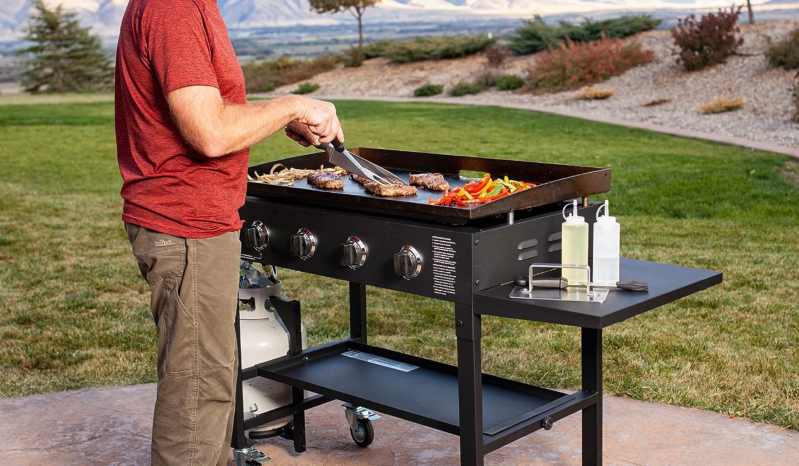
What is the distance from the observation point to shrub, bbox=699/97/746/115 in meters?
15.8

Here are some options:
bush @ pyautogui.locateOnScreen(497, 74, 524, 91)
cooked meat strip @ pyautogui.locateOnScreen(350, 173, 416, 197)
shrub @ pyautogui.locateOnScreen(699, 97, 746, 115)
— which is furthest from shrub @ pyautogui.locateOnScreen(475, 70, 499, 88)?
cooked meat strip @ pyautogui.locateOnScreen(350, 173, 416, 197)

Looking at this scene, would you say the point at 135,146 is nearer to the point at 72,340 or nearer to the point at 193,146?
the point at 193,146

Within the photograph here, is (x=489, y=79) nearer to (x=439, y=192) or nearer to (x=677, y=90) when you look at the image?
(x=677, y=90)

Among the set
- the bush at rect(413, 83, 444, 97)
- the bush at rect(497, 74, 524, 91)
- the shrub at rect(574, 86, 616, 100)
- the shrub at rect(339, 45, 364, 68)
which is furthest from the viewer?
the shrub at rect(339, 45, 364, 68)

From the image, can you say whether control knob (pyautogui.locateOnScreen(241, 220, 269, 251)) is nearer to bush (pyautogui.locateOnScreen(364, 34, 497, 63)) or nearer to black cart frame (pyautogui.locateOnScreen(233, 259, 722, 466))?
black cart frame (pyautogui.locateOnScreen(233, 259, 722, 466))

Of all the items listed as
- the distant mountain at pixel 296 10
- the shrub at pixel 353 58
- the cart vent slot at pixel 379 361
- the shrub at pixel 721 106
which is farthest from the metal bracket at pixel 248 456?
the distant mountain at pixel 296 10

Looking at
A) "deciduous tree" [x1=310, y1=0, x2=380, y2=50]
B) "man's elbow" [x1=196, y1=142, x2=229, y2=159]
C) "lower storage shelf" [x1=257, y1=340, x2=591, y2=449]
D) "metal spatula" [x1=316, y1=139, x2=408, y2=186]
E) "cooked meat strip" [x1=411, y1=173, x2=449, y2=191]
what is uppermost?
"deciduous tree" [x1=310, y1=0, x2=380, y2=50]

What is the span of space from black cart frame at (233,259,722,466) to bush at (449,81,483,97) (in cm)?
1923

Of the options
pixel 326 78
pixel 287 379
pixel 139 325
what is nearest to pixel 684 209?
pixel 139 325

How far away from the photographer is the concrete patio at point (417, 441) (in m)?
3.56

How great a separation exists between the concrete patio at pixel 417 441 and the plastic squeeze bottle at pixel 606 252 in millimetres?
1028

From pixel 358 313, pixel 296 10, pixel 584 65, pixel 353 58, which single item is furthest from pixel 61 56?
pixel 296 10

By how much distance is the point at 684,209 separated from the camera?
891 cm

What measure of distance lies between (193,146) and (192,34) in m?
0.29
